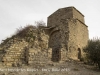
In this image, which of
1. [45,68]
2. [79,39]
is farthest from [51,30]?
[45,68]

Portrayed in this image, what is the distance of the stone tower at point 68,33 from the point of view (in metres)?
12.8

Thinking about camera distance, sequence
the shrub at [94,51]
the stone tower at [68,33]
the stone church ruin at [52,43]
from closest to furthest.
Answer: the stone church ruin at [52,43], the shrub at [94,51], the stone tower at [68,33]

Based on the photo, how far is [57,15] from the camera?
1582cm

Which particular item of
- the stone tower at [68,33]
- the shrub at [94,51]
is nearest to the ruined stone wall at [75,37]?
the stone tower at [68,33]

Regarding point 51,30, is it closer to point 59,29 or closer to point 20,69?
point 59,29

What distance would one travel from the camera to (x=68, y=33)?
1301 cm

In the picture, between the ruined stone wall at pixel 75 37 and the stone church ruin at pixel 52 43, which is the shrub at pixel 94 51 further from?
the ruined stone wall at pixel 75 37

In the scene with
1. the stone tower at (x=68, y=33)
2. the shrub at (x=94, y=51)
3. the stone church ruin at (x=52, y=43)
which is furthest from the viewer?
the stone tower at (x=68, y=33)

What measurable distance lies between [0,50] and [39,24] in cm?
666

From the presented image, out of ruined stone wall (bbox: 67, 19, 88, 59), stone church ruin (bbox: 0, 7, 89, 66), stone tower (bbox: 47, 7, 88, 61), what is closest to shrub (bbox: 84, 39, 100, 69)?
stone church ruin (bbox: 0, 7, 89, 66)

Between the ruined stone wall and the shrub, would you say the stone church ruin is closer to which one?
the ruined stone wall

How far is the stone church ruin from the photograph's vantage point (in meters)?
8.71

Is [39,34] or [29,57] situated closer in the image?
[29,57]

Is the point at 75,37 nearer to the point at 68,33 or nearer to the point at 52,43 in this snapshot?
the point at 68,33
